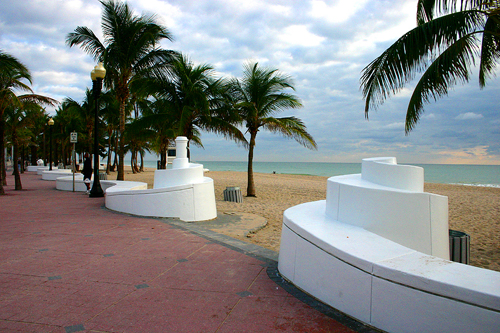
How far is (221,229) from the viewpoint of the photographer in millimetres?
7566

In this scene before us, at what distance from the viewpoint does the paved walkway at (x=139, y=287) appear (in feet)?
8.90

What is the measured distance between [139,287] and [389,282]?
2606mm

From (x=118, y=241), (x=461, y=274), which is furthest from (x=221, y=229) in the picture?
(x=461, y=274)

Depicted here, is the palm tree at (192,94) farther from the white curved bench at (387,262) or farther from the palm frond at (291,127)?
the white curved bench at (387,262)

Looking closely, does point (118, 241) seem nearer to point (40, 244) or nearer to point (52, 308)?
point (40, 244)

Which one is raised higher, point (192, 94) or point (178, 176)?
point (192, 94)

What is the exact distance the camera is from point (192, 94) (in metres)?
15.2

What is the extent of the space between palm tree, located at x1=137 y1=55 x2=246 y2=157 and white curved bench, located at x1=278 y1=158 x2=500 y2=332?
39.6 ft

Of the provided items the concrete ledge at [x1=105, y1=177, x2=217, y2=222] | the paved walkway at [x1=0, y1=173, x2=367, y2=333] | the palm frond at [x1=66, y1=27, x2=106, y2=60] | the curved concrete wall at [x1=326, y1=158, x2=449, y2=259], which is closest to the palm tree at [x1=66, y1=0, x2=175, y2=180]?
the palm frond at [x1=66, y1=27, x2=106, y2=60]

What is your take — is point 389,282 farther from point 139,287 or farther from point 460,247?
point 460,247

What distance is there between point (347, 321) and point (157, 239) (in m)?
3.90

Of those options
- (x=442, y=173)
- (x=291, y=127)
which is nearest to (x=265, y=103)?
(x=291, y=127)

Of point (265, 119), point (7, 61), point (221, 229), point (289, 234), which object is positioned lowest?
point (221, 229)

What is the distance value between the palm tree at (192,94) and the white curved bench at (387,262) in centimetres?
1208
